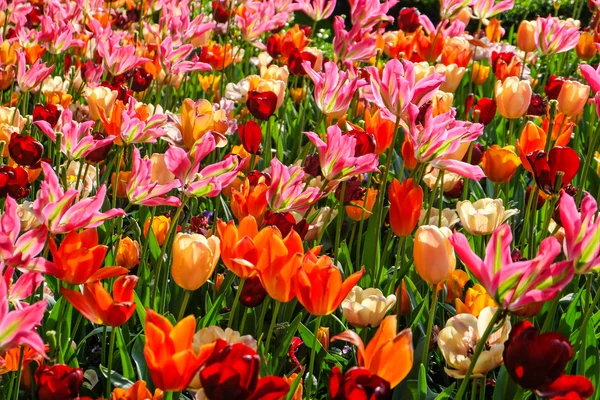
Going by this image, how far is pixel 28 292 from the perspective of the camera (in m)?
A: 1.39

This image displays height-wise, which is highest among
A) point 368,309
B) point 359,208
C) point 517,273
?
point 517,273

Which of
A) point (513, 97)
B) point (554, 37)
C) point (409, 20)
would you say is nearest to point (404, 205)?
point (513, 97)

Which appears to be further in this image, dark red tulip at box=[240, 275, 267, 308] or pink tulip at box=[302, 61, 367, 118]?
pink tulip at box=[302, 61, 367, 118]

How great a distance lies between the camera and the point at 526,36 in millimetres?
3473

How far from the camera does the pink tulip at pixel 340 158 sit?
192cm

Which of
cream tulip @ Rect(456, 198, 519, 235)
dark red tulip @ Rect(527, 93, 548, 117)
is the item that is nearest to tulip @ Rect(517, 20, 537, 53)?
dark red tulip @ Rect(527, 93, 548, 117)

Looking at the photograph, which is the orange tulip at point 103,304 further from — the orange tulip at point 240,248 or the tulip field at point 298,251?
the orange tulip at point 240,248

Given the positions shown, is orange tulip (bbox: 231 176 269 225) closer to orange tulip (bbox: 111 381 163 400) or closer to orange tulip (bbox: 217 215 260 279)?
orange tulip (bbox: 217 215 260 279)

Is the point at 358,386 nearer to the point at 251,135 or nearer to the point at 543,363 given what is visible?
the point at 543,363

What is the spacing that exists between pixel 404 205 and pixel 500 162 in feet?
1.53

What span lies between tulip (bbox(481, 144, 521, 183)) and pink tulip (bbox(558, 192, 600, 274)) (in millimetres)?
1004

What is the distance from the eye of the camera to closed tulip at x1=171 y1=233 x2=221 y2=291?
153cm

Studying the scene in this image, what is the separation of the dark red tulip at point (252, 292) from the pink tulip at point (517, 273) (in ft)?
1.64

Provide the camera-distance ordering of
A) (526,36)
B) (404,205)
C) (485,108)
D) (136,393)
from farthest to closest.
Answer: (526,36) < (485,108) < (404,205) < (136,393)
